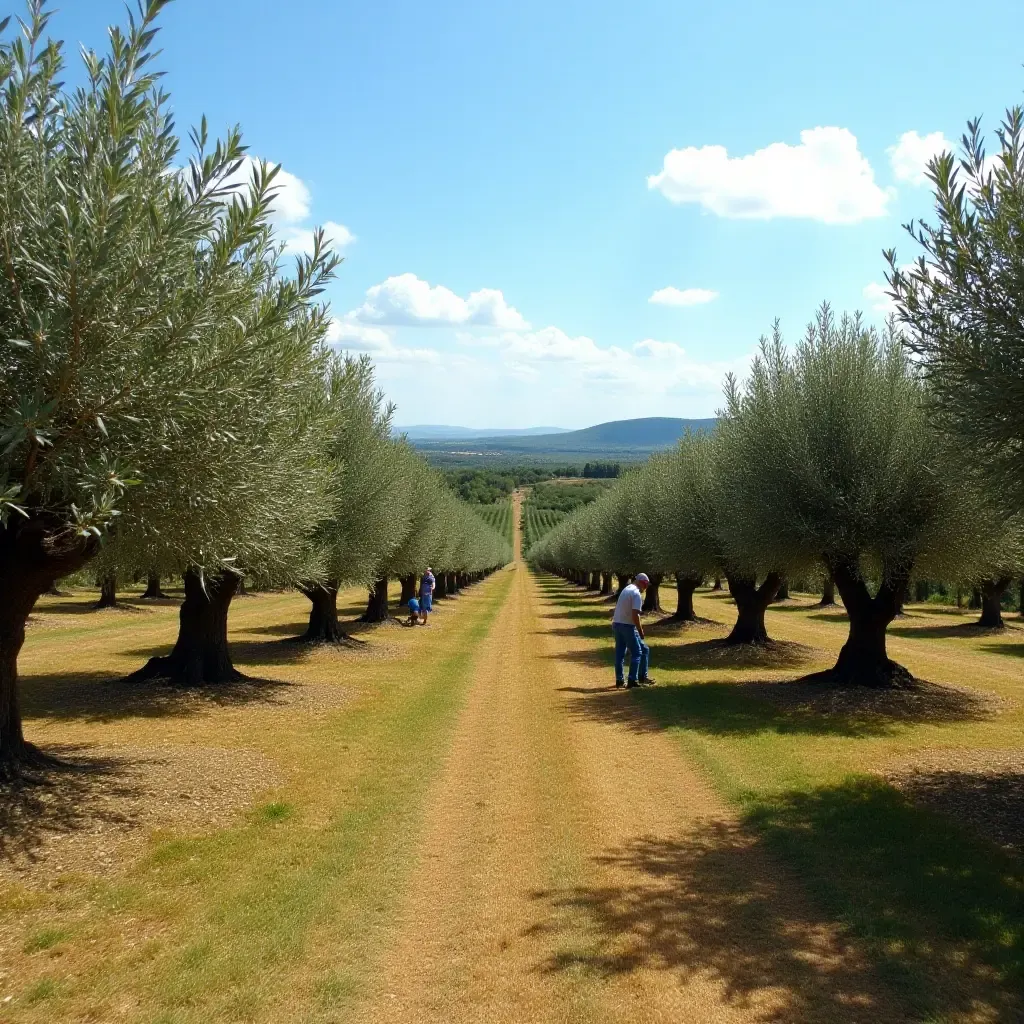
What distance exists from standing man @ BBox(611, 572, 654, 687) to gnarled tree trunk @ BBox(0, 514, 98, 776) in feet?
37.7

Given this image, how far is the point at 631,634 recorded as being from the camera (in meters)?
18.1

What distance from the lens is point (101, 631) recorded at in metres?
30.2

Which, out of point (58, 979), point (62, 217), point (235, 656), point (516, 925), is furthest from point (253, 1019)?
point (235, 656)

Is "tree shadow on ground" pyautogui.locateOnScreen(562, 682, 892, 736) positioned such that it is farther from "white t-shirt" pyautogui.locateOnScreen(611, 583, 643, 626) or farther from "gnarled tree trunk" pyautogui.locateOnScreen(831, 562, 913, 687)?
"gnarled tree trunk" pyautogui.locateOnScreen(831, 562, 913, 687)

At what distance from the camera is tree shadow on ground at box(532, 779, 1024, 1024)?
209 inches

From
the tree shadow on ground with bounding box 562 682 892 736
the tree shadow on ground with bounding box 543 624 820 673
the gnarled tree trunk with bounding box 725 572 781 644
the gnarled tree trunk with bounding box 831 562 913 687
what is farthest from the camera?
the gnarled tree trunk with bounding box 725 572 781 644

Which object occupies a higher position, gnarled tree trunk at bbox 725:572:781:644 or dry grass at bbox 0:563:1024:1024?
gnarled tree trunk at bbox 725:572:781:644

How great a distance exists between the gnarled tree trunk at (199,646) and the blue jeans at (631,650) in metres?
8.78

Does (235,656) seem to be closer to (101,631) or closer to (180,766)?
(101,631)

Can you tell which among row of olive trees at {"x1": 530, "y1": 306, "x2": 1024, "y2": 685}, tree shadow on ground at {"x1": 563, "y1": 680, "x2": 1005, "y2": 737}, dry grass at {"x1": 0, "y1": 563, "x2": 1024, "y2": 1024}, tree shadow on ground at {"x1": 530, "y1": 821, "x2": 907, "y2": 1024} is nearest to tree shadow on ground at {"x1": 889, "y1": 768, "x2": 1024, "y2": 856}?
dry grass at {"x1": 0, "y1": 563, "x2": 1024, "y2": 1024}

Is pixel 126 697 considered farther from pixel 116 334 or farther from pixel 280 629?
pixel 280 629

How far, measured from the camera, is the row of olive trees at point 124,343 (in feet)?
21.0

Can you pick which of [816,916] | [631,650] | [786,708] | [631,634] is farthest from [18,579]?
[786,708]

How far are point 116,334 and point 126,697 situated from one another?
11.2 metres
